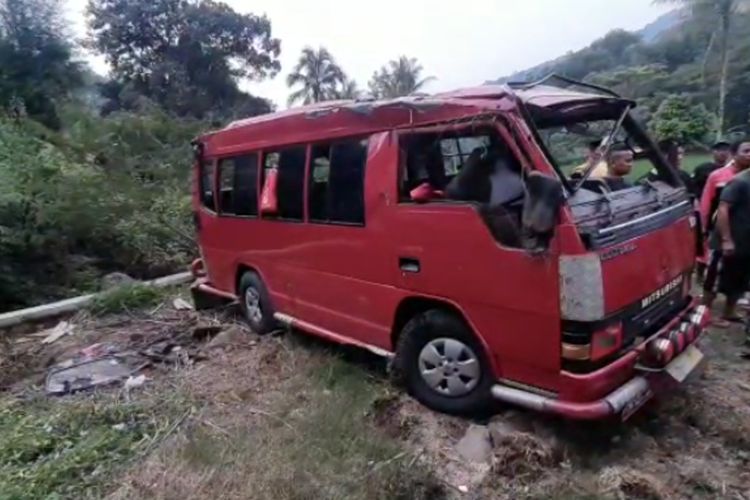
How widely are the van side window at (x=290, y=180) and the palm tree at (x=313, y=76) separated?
30787 millimetres

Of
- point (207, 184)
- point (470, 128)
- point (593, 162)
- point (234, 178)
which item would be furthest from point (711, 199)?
point (207, 184)

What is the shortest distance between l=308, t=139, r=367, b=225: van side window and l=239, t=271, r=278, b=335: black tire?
1345 millimetres

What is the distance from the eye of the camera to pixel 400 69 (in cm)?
3806

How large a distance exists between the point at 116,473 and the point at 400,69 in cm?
3755

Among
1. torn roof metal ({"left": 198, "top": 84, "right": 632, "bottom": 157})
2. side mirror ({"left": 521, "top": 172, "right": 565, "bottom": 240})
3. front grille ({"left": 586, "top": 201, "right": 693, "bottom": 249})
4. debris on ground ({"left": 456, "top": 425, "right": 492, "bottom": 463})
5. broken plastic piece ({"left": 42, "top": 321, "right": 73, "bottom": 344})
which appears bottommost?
debris on ground ({"left": 456, "top": 425, "right": 492, "bottom": 463})

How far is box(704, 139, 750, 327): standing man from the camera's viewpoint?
4848 millimetres

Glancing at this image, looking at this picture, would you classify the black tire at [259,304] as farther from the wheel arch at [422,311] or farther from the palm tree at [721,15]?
the palm tree at [721,15]

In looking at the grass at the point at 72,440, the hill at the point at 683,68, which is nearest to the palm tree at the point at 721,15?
the hill at the point at 683,68

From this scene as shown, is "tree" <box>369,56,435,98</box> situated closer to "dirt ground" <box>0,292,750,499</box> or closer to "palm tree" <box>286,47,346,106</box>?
"palm tree" <box>286,47,346,106</box>

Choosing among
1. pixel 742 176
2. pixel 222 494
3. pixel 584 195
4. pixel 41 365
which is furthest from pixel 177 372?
pixel 742 176

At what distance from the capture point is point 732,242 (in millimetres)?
4906

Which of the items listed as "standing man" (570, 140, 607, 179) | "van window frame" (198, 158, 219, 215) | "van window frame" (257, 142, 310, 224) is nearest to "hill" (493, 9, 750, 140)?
"van window frame" (198, 158, 219, 215)

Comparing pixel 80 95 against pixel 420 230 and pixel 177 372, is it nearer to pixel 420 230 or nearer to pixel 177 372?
pixel 177 372

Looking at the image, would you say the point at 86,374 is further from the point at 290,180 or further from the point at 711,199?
the point at 711,199
